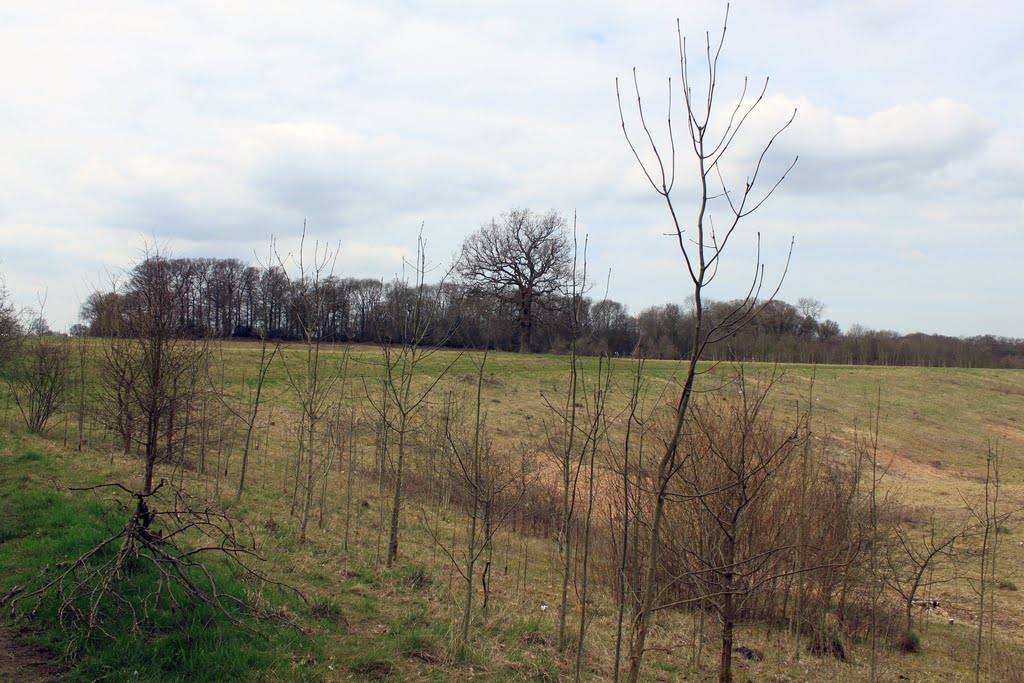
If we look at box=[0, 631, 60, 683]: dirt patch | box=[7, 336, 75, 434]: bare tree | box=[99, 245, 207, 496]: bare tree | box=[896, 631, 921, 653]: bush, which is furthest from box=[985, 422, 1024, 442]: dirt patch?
box=[7, 336, 75, 434]: bare tree

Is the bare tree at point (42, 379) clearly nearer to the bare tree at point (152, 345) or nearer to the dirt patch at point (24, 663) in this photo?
the bare tree at point (152, 345)

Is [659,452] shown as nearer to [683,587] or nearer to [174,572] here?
[683,587]

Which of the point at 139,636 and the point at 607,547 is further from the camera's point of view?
the point at 607,547

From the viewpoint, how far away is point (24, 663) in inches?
171

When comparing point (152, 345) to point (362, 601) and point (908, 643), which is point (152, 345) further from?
point (908, 643)

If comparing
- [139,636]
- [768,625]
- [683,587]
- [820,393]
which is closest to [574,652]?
[683,587]

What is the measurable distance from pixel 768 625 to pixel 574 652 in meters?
3.21

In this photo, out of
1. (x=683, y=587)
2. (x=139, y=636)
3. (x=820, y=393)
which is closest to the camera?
(x=139, y=636)

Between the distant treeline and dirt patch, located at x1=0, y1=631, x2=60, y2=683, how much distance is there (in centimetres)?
395

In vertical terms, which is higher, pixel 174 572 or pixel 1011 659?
pixel 174 572

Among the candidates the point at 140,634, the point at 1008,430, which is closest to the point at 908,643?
the point at 140,634

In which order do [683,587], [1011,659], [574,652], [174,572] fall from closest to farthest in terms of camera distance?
1. [174,572]
2. [574,652]
3. [1011,659]
4. [683,587]

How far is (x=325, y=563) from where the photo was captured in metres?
8.09

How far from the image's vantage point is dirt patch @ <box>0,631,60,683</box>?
13.7 ft
